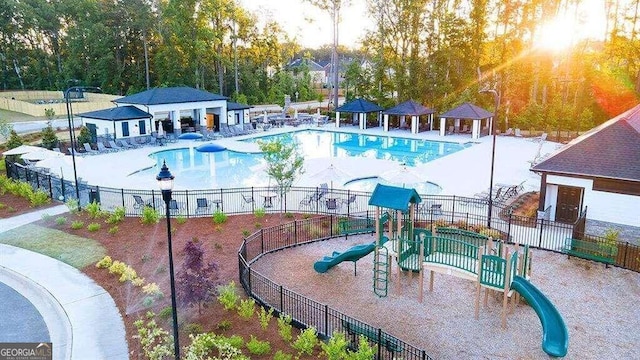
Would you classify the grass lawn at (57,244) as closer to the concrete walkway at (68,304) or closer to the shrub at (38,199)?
the concrete walkway at (68,304)

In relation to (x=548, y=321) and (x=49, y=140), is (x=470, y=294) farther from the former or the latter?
(x=49, y=140)

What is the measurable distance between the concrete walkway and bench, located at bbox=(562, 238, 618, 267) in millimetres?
13932

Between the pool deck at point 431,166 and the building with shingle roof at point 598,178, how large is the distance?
4.85m

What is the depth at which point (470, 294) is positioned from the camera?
1350 cm

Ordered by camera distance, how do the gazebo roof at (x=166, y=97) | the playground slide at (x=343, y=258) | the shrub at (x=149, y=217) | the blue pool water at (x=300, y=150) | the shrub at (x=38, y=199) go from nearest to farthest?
1. the playground slide at (x=343, y=258)
2. the shrub at (x=149, y=217)
3. the shrub at (x=38, y=199)
4. the blue pool water at (x=300, y=150)
5. the gazebo roof at (x=166, y=97)

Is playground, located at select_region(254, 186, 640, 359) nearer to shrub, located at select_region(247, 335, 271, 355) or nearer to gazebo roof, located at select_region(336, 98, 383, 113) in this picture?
shrub, located at select_region(247, 335, 271, 355)

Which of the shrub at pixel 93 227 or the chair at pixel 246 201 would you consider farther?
the chair at pixel 246 201

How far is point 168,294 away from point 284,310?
333 cm

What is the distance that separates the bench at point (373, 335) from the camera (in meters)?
9.92

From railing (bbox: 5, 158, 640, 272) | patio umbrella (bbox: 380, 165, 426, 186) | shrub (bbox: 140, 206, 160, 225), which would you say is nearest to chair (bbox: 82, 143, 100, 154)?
railing (bbox: 5, 158, 640, 272)

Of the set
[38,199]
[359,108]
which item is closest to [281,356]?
[38,199]

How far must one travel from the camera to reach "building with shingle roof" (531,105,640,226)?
727 inches

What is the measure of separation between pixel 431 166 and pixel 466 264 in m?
19.8

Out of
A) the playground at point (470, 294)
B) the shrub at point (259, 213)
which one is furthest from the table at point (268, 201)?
the playground at point (470, 294)
